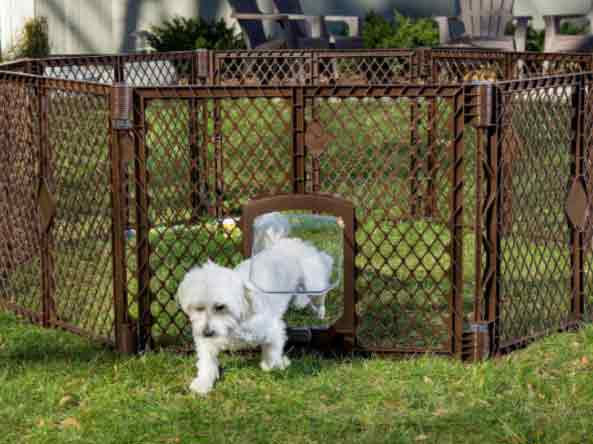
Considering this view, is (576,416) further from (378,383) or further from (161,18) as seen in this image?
(161,18)

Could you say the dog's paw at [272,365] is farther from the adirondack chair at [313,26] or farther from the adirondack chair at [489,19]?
the adirondack chair at [489,19]

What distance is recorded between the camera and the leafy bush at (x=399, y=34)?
16.0 metres

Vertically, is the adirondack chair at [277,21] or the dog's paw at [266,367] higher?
the adirondack chair at [277,21]

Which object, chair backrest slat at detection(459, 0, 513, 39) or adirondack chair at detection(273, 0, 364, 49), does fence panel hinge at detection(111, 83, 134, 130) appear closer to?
adirondack chair at detection(273, 0, 364, 49)

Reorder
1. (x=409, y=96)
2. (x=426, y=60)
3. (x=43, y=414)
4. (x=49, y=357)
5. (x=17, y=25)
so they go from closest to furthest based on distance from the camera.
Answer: (x=43, y=414) → (x=409, y=96) → (x=49, y=357) → (x=426, y=60) → (x=17, y=25)

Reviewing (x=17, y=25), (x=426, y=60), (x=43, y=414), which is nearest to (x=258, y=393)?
(x=43, y=414)

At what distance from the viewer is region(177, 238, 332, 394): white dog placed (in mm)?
4145

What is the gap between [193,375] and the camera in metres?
4.51

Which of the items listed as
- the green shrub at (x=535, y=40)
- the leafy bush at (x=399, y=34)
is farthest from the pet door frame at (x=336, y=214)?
the green shrub at (x=535, y=40)

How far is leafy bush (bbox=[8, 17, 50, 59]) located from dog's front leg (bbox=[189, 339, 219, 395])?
11508mm

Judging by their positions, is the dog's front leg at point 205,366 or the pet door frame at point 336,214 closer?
the dog's front leg at point 205,366

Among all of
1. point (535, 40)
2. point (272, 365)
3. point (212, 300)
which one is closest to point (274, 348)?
point (272, 365)

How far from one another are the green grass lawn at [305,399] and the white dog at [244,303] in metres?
0.11

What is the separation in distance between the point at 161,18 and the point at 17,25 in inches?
103
